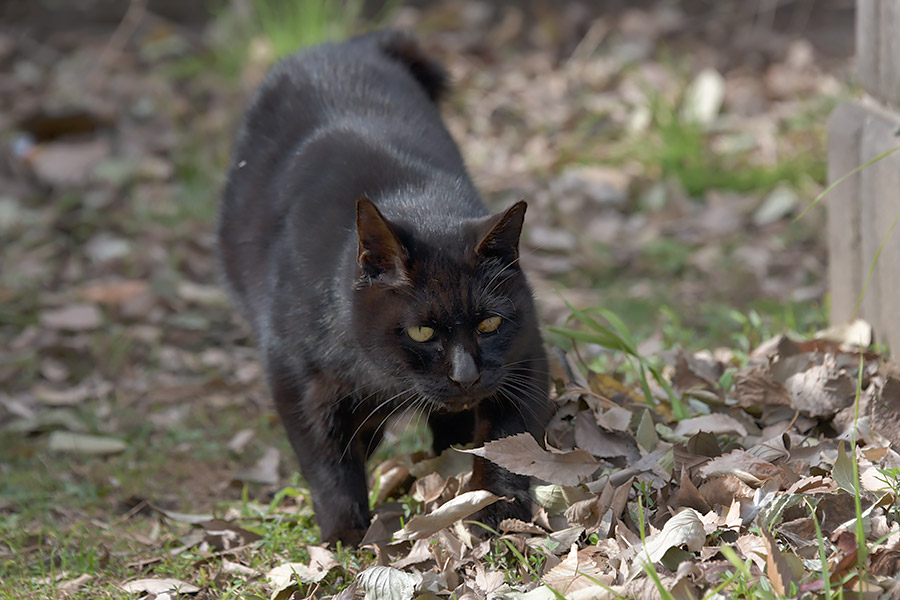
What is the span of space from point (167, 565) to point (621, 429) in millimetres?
1112

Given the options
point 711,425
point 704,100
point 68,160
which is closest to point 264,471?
point 711,425

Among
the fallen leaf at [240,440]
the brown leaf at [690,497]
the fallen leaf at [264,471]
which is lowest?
the fallen leaf at [240,440]

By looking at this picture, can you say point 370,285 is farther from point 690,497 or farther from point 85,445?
point 85,445

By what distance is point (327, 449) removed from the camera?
2516mm

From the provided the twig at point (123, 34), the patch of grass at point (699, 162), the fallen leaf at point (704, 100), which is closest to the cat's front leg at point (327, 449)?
the patch of grass at point (699, 162)

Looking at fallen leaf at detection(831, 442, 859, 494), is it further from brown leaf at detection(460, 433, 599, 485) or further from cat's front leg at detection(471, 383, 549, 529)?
cat's front leg at detection(471, 383, 549, 529)

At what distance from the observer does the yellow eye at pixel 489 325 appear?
224 cm

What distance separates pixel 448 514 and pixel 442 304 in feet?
1.49

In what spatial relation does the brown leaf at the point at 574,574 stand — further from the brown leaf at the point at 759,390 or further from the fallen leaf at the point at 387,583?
the brown leaf at the point at 759,390

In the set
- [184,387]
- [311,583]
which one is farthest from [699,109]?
[311,583]

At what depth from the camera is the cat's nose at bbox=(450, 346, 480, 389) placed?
7.06 feet

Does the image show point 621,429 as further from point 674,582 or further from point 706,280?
point 706,280

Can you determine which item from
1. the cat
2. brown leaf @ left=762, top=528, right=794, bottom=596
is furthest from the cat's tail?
brown leaf @ left=762, top=528, right=794, bottom=596

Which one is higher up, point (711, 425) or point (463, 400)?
point (463, 400)
